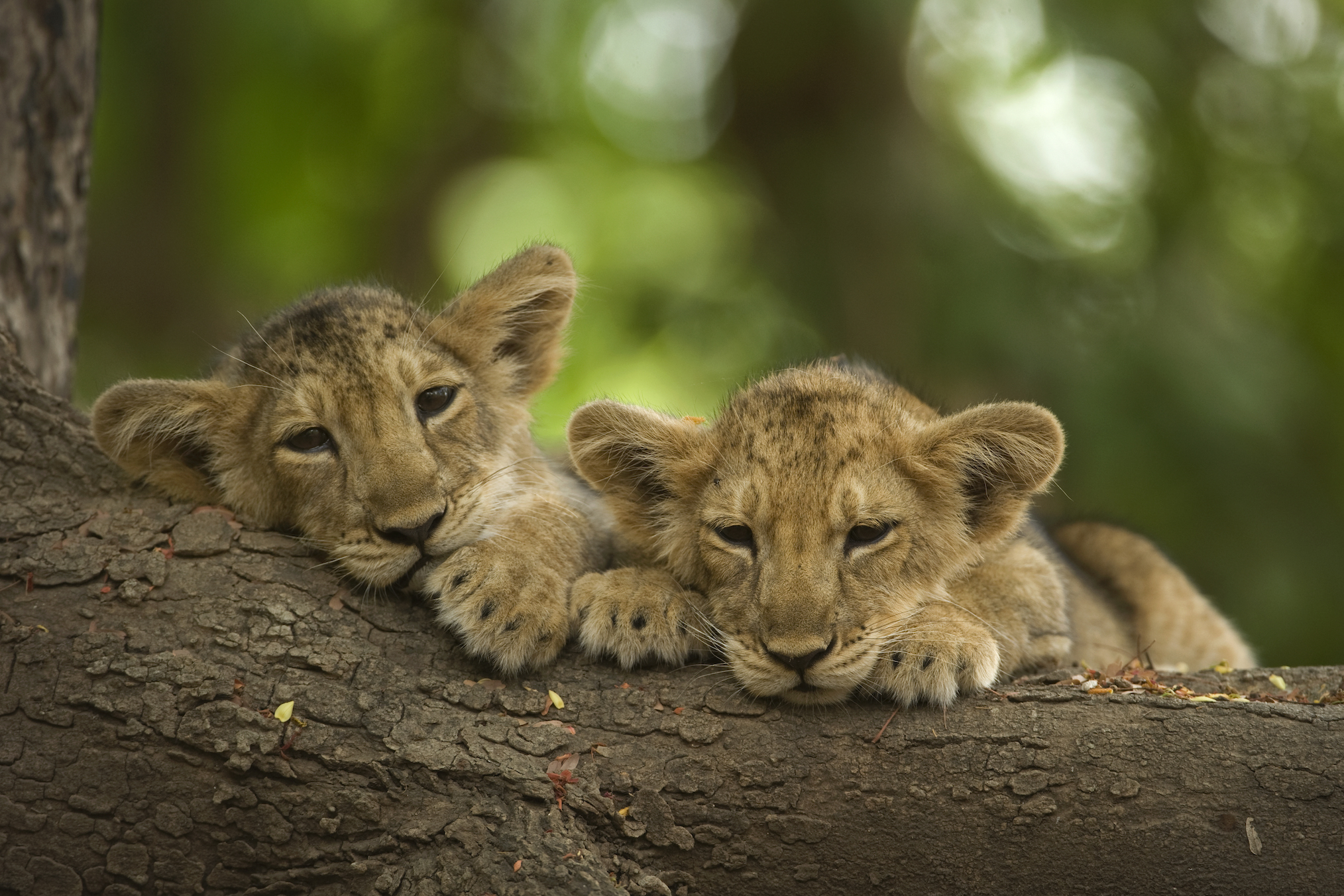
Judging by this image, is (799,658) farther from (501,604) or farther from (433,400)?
(433,400)

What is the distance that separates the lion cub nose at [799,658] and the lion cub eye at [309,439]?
2317mm

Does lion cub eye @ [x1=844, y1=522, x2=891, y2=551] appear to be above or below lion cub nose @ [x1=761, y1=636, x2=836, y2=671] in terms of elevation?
above

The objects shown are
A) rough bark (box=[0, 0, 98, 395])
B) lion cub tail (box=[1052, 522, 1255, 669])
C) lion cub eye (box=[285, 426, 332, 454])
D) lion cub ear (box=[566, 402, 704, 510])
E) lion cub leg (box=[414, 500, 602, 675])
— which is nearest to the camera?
lion cub leg (box=[414, 500, 602, 675])

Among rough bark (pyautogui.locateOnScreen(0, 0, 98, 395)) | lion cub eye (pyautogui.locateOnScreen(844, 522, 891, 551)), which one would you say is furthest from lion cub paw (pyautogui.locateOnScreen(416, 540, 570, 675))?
rough bark (pyautogui.locateOnScreen(0, 0, 98, 395))

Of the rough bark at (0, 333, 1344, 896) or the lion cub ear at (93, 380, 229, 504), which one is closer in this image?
the rough bark at (0, 333, 1344, 896)

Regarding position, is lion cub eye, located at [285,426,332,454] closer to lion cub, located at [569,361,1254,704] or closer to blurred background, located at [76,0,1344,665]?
lion cub, located at [569,361,1254,704]

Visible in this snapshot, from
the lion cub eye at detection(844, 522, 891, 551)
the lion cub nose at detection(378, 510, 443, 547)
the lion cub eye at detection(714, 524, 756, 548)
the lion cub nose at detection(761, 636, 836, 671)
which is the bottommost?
the lion cub nose at detection(761, 636, 836, 671)

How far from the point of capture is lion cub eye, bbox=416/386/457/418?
215 inches

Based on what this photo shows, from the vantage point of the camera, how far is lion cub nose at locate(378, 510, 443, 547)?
484 centimetres

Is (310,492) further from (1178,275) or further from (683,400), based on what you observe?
(1178,275)

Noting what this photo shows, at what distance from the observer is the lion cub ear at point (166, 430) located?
16.3 ft

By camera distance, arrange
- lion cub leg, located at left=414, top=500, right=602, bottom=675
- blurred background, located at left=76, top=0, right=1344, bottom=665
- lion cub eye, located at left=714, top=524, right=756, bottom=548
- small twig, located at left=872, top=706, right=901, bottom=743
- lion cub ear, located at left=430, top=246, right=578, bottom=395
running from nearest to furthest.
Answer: small twig, located at left=872, top=706, right=901, bottom=743, lion cub leg, located at left=414, top=500, right=602, bottom=675, lion cub eye, located at left=714, top=524, right=756, bottom=548, lion cub ear, located at left=430, top=246, right=578, bottom=395, blurred background, located at left=76, top=0, right=1344, bottom=665

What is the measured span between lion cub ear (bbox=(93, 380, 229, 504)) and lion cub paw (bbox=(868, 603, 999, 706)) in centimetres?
309

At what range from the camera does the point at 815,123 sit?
12172 mm
